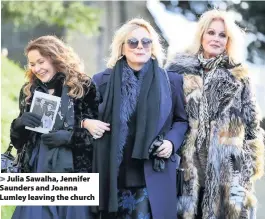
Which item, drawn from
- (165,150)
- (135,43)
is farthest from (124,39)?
(165,150)

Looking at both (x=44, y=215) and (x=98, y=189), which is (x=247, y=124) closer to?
(x=98, y=189)

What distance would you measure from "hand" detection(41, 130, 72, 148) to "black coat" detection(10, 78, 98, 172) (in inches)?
1.5

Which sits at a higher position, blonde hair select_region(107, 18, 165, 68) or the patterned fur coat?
blonde hair select_region(107, 18, 165, 68)

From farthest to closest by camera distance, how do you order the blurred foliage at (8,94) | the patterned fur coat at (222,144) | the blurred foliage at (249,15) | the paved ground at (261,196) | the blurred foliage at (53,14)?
1. the blurred foliage at (53,14)
2. the blurred foliage at (249,15)
3. the blurred foliage at (8,94)
4. the paved ground at (261,196)
5. the patterned fur coat at (222,144)

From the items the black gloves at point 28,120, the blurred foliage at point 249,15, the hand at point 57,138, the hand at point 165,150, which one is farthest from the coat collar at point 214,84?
the black gloves at point 28,120

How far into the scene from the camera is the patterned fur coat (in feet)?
8.33

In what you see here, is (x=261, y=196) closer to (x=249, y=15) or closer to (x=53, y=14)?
(x=249, y=15)

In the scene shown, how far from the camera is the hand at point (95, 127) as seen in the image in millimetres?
2467

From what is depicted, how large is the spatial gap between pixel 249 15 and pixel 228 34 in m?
0.44

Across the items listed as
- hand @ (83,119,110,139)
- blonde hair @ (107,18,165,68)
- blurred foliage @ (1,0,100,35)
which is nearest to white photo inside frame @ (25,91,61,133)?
hand @ (83,119,110,139)

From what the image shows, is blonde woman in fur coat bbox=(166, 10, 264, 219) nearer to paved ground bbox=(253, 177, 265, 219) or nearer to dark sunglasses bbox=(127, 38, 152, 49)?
paved ground bbox=(253, 177, 265, 219)

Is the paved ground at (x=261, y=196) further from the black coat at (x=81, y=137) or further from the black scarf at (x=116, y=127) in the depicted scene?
the black coat at (x=81, y=137)

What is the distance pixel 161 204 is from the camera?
247 centimetres

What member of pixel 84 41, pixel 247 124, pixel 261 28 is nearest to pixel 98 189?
pixel 247 124
